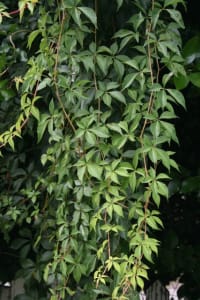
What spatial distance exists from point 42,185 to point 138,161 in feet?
1.44

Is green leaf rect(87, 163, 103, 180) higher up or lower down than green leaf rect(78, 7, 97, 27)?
lower down

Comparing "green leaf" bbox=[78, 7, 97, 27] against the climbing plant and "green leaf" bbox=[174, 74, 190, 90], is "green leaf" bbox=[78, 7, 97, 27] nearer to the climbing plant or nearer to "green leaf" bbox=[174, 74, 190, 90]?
the climbing plant

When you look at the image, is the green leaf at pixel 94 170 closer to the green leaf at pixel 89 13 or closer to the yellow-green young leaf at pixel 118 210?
the yellow-green young leaf at pixel 118 210

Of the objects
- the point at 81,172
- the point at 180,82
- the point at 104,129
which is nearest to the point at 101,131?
the point at 104,129

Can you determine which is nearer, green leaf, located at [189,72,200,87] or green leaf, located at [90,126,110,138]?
green leaf, located at [90,126,110,138]

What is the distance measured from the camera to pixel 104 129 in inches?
56.2

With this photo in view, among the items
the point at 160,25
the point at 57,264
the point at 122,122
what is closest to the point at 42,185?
the point at 57,264

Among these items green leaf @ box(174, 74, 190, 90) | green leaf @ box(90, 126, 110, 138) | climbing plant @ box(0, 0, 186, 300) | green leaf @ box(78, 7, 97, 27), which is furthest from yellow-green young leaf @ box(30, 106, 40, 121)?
green leaf @ box(174, 74, 190, 90)

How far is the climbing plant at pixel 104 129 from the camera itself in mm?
1415

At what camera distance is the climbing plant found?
1.42m

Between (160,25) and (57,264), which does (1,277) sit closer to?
(57,264)

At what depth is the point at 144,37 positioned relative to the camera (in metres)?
1.52

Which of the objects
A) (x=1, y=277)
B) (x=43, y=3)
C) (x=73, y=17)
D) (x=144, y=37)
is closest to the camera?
(x=73, y=17)

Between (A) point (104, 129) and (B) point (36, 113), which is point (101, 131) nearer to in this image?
(A) point (104, 129)
